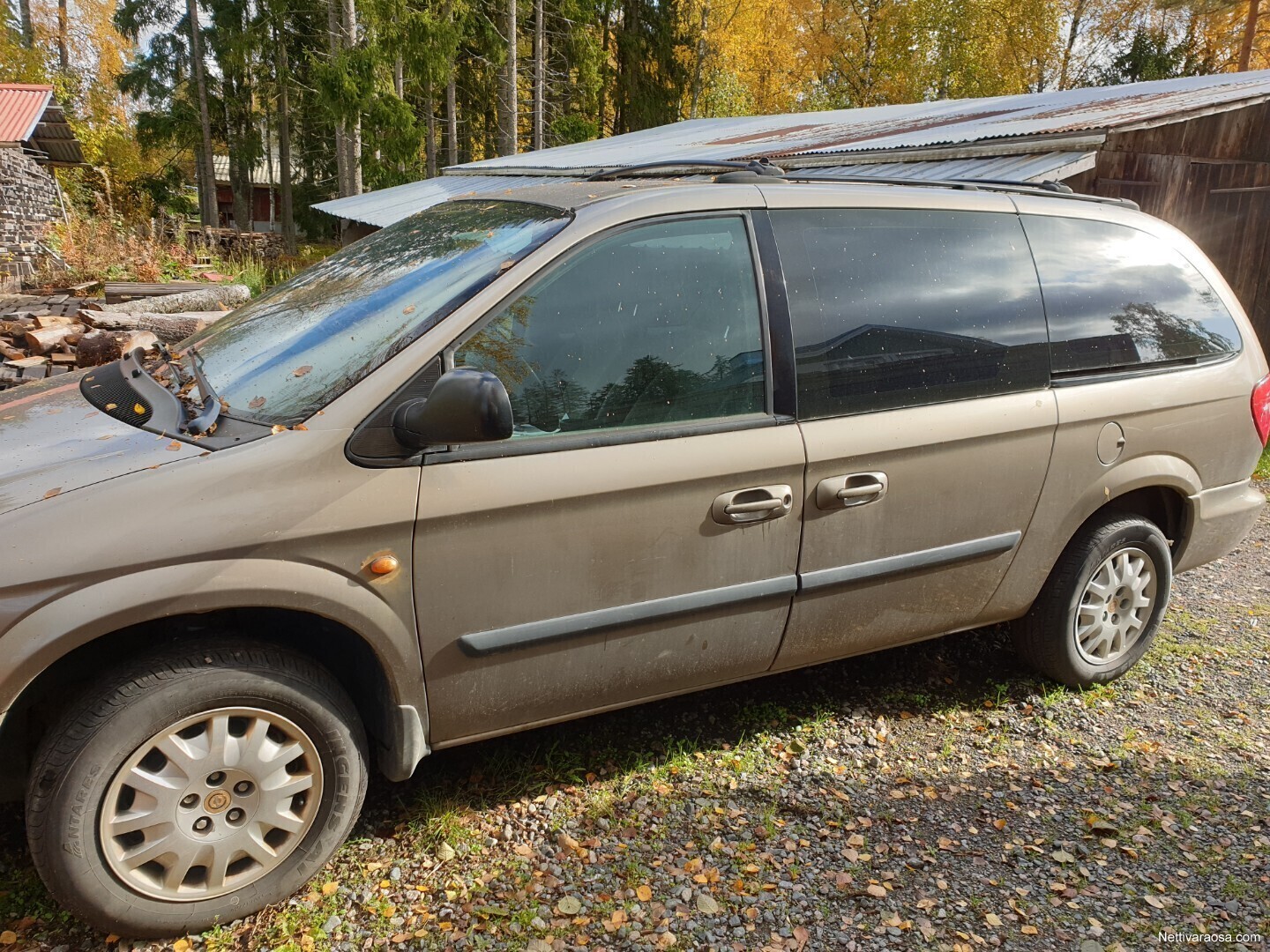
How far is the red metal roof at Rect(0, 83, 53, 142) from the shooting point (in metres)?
21.0

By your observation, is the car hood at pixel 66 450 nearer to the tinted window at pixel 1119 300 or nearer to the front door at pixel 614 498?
the front door at pixel 614 498

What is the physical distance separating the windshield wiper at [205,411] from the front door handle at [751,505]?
1398 millimetres

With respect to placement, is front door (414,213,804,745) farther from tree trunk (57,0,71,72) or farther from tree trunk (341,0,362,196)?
tree trunk (57,0,71,72)

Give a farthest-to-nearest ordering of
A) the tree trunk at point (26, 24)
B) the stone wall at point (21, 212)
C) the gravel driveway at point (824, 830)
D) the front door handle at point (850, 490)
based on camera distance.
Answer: the tree trunk at point (26, 24), the stone wall at point (21, 212), the front door handle at point (850, 490), the gravel driveway at point (824, 830)

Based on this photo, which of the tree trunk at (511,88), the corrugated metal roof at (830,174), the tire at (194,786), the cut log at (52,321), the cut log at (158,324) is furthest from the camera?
the tree trunk at (511,88)

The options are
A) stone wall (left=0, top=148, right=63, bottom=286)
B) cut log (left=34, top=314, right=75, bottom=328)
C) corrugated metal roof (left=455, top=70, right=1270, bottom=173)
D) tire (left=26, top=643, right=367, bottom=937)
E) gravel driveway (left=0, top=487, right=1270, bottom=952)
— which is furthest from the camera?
stone wall (left=0, top=148, right=63, bottom=286)

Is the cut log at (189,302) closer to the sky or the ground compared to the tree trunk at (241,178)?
closer to the ground

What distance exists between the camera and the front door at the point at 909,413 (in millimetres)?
2887

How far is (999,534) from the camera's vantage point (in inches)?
→ 129

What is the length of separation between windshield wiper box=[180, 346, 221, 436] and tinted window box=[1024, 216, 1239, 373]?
2781 millimetres

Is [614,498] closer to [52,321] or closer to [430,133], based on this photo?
[52,321]

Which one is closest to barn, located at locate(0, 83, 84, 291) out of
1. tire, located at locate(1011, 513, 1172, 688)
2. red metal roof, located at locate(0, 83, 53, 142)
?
red metal roof, located at locate(0, 83, 53, 142)

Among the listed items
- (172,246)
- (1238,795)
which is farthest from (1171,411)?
(172,246)

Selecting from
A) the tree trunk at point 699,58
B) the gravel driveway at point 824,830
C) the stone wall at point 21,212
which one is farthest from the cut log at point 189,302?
the tree trunk at point 699,58
